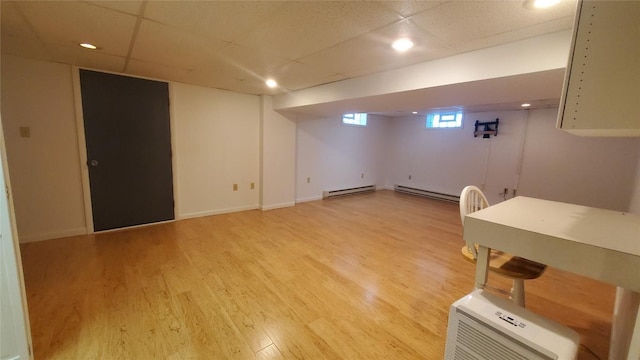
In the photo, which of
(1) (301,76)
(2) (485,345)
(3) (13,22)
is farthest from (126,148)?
(2) (485,345)

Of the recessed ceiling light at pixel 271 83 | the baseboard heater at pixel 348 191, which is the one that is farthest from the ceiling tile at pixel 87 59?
the baseboard heater at pixel 348 191

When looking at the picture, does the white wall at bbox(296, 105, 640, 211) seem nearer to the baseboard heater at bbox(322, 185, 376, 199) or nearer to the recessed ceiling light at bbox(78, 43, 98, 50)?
the baseboard heater at bbox(322, 185, 376, 199)

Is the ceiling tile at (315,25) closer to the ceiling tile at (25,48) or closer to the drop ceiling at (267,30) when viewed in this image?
the drop ceiling at (267,30)

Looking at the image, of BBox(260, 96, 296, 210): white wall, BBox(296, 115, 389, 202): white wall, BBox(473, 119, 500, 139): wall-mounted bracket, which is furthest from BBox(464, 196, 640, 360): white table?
BBox(473, 119, 500, 139): wall-mounted bracket

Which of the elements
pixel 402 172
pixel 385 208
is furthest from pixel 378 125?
pixel 385 208

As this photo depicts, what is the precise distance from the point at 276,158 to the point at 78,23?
10.4 feet

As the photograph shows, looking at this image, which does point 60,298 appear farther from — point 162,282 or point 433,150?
point 433,150

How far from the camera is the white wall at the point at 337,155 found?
539 cm

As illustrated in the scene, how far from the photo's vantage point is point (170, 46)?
2266 millimetres

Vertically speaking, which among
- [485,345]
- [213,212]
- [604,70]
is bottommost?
[213,212]

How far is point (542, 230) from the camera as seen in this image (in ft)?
3.40

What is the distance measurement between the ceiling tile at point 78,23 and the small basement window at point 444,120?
5.96 meters

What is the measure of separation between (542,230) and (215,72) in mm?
3315

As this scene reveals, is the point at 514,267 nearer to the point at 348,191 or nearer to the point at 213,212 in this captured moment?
the point at 213,212
